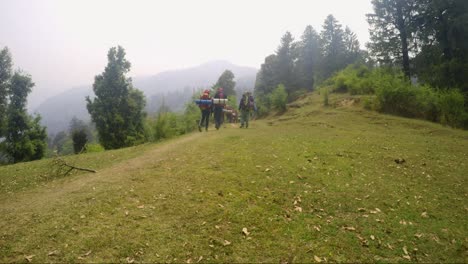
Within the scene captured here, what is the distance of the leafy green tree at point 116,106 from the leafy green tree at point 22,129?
752 cm

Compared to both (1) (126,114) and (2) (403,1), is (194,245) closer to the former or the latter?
(1) (126,114)

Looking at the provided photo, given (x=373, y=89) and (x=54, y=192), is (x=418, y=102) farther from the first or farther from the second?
(x=54, y=192)

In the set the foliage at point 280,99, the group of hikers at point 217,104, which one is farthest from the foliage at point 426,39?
the group of hikers at point 217,104

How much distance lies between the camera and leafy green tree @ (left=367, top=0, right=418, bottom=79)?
97.9ft

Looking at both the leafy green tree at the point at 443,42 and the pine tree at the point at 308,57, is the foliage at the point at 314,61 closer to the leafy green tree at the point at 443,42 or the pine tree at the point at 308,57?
the pine tree at the point at 308,57

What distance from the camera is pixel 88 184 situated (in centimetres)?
805

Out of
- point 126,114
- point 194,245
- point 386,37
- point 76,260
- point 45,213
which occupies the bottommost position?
point 194,245

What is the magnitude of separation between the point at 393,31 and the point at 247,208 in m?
33.4

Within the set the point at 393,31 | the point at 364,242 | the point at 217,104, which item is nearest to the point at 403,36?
the point at 393,31

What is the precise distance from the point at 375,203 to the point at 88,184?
8082 millimetres

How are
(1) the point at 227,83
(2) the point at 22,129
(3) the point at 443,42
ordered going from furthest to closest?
(1) the point at 227,83
(2) the point at 22,129
(3) the point at 443,42

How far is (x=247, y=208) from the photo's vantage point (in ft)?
22.1

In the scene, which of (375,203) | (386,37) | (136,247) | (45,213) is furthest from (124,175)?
(386,37)

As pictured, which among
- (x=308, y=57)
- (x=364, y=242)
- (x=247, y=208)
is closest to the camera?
(x=364, y=242)
